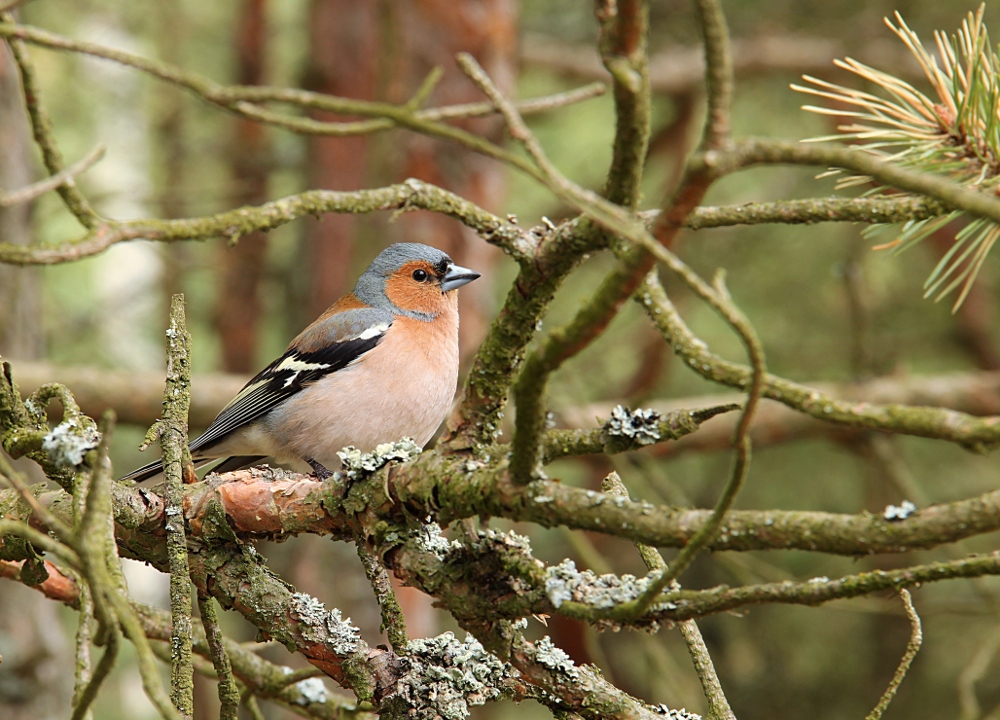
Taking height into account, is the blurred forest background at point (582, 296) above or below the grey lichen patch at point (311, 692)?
above

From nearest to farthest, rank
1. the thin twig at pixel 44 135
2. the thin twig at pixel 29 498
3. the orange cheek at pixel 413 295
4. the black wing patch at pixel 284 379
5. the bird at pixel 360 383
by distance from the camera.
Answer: the thin twig at pixel 29 498
the thin twig at pixel 44 135
the bird at pixel 360 383
the black wing patch at pixel 284 379
the orange cheek at pixel 413 295

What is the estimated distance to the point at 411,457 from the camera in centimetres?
216

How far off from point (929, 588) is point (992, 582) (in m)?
0.89

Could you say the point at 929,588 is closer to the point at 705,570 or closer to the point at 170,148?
the point at 705,570

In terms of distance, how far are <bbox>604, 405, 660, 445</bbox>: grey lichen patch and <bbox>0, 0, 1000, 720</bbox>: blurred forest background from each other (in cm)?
286

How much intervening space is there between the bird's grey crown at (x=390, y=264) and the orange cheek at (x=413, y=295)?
4cm

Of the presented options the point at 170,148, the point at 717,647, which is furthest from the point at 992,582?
the point at 170,148

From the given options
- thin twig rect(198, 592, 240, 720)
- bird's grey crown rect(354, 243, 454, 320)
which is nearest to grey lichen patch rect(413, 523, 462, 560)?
thin twig rect(198, 592, 240, 720)

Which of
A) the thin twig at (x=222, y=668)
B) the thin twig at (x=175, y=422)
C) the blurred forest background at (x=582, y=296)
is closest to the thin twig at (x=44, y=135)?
the thin twig at (x=175, y=422)

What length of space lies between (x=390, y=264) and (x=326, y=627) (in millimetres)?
3202

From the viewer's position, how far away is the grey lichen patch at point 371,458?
2.09m

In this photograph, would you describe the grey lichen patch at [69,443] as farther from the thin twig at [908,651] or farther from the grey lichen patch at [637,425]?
the thin twig at [908,651]

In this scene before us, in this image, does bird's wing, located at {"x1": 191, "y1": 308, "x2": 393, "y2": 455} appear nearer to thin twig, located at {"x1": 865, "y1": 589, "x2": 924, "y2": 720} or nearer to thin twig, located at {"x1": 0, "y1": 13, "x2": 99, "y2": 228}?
thin twig, located at {"x1": 0, "y1": 13, "x2": 99, "y2": 228}

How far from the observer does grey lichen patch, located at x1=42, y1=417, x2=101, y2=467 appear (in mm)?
1986
